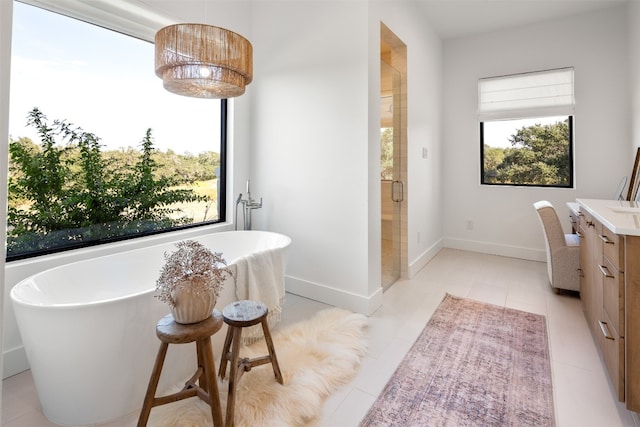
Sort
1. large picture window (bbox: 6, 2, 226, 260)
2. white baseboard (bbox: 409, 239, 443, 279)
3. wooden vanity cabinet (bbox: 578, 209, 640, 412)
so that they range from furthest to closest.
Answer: white baseboard (bbox: 409, 239, 443, 279), large picture window (bbox: 6, 2, 226, 260), wooden vanity cabinet (bbox: 578, 209, 640, 412)

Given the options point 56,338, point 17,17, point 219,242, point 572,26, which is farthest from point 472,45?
point 56,338

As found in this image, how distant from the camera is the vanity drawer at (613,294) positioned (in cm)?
153

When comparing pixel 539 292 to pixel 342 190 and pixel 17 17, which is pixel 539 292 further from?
pixel 17 17

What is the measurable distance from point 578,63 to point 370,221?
357 centimetres

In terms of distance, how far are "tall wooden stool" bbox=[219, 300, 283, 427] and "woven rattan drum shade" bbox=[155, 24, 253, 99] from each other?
1.32 metres

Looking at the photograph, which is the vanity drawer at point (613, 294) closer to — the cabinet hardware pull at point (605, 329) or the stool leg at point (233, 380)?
the cabinet hardware pull at point (605, 329)

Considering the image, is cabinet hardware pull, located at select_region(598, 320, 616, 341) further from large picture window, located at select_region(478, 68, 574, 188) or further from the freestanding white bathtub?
large picture window, located at select_region(478, 68, 574, 188)

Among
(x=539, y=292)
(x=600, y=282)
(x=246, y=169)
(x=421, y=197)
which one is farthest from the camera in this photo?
(x=421, y=197)

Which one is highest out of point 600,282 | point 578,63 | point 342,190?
point 578,63

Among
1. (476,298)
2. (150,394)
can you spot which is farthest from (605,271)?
(150,394)

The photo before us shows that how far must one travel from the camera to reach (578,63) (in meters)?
3.90

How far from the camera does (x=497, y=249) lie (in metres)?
4.55

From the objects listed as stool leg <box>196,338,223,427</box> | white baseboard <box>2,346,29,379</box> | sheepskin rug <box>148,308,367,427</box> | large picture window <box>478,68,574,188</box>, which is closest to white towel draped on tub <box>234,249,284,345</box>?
sheepskin rug <box>148,308,367,427</box>

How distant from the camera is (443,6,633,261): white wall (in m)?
3.72
